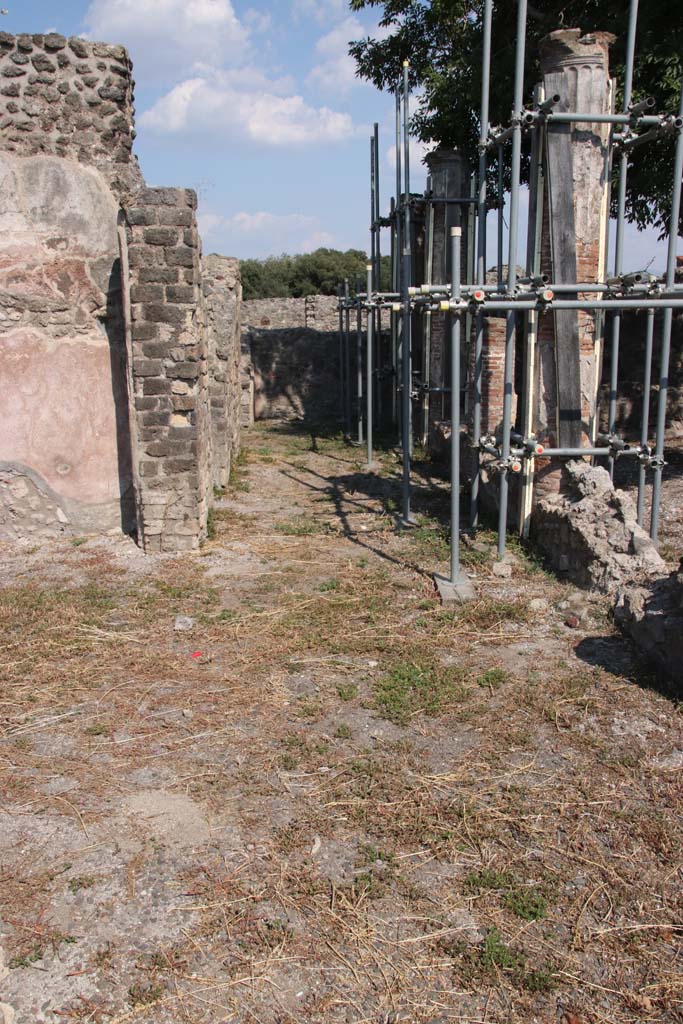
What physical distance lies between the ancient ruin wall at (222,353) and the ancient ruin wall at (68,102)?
2185mm

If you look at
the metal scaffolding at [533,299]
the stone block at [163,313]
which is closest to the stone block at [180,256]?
the stone block at [163,313]

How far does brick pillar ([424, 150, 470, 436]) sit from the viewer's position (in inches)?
464

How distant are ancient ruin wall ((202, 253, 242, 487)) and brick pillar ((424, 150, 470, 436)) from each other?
2826 millimetres

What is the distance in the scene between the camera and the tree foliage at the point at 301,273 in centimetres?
3812

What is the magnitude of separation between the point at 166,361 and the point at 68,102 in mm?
2313

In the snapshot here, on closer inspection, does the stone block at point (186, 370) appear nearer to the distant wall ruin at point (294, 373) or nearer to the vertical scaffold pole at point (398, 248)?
the vertical scaffold pole at point (398, 248)

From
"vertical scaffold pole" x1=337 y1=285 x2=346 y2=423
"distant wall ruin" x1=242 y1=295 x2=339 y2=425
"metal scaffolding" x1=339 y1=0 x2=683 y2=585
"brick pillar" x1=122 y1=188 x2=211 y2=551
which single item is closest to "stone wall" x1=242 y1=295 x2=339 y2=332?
"distant wall ruin" x1=242 y1=295 x2=339 y2=425

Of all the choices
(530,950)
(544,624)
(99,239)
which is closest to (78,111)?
(99,239)

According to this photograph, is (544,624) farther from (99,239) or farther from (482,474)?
(99,239)

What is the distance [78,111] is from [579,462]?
16.7 feet

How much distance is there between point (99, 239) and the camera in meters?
7.27

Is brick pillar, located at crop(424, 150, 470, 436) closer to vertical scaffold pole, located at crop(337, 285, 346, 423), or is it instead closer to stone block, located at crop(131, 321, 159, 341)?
vertical scaffold pole, located at crop(337, 285, 346, 423)

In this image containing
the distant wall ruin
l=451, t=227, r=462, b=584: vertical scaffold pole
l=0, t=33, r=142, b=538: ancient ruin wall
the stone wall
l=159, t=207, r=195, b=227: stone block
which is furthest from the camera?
the stone wall

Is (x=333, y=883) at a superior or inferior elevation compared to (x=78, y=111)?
inferior
